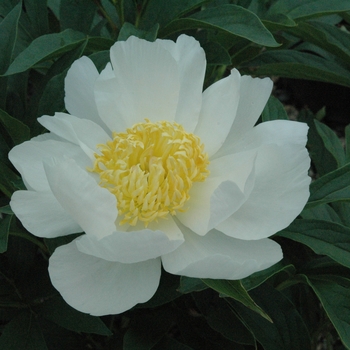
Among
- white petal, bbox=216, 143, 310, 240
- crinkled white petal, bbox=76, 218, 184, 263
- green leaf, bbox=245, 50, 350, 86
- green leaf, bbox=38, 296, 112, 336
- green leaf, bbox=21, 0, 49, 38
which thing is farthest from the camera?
green leaf, bbox=245, 50, 350, 86

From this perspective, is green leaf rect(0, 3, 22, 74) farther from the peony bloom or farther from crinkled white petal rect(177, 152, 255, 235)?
crinkled white petal rect(177, 152, 255, 235)

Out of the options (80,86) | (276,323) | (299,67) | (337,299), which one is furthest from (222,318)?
(299,67)

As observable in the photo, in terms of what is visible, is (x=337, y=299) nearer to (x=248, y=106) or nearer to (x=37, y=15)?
(x=248, y=106)

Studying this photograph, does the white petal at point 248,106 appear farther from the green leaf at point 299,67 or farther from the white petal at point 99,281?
the green leaf at point 299,67

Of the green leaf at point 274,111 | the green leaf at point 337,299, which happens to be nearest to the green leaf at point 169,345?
the green leaf at point 337,299

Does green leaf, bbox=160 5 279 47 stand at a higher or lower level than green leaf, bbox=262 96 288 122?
higher

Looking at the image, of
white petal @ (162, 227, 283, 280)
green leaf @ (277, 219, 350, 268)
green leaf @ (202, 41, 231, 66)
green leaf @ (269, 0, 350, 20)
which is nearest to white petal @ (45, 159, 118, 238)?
white petal @ (162, 227, 283, 280)
